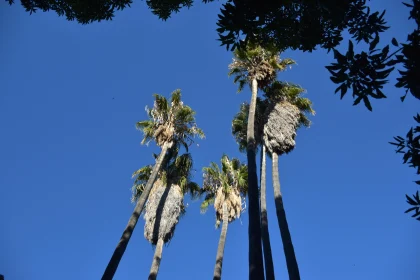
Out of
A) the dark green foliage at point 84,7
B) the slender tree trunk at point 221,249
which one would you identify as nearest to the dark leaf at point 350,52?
the dark green foliage at point 84,7

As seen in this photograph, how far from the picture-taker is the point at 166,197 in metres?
17.4

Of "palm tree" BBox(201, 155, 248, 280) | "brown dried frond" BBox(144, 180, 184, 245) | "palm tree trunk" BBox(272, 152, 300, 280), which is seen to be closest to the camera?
"palm tree trunk" BBox(272, 152, 300, 280)

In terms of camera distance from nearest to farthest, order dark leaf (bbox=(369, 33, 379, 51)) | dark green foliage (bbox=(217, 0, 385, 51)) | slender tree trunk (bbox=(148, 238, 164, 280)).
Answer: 1. dark leaf (bbox=(369, 33, 379, 51))
2. dark green foliage (bbox=(217, 0, 385, 51))
3. slender tree trunk (bbox=(148, 238, 164, 280))

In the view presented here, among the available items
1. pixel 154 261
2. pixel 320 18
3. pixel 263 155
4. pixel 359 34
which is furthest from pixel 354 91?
pixel 154 261

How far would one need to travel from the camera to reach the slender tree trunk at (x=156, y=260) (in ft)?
49.4

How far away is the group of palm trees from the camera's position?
50.1 ft

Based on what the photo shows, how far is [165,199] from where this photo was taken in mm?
A: 17281

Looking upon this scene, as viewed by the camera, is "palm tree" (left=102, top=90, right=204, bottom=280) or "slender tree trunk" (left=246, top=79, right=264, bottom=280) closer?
"slender tree trunk" (left=246, top=79, right=264, bottom=280)

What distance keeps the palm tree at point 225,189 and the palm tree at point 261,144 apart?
156 centimetres

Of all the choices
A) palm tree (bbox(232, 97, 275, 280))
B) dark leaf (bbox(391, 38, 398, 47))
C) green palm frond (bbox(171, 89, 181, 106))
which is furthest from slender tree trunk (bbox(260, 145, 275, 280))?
dark leaf (bbox(391, 38, 398, 47))

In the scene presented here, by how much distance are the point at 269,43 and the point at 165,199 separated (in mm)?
10633

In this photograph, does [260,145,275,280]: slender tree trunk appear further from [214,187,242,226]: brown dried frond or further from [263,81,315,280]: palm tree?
[214,187,242,226]: brown dried frond

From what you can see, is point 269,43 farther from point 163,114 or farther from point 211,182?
point 211,182

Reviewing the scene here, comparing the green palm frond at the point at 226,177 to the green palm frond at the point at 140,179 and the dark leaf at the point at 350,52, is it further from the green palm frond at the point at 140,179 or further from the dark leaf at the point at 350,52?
the dark leaf at the point at 350,52
